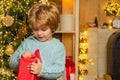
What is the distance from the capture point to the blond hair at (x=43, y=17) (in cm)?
154

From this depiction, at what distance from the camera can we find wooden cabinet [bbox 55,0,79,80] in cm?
369

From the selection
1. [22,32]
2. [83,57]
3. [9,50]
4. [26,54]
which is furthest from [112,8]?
[26,54]

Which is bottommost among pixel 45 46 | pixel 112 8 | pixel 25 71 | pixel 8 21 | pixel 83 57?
pixel 83 57

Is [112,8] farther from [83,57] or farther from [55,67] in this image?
[55,67]

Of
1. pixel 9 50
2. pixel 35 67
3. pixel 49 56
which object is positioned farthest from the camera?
pixel 9 50

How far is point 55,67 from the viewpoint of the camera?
1.56 metres

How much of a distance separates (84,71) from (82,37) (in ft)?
1.53

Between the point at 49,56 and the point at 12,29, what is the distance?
1000mm

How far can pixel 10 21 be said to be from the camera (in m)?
2.46

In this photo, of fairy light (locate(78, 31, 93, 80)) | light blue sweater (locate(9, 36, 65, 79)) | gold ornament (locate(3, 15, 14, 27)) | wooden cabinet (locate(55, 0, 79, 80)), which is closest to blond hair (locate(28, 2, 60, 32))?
light blue sweater (locate(9, 36, 65, 79))

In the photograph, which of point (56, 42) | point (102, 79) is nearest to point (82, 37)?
point (102, 79)

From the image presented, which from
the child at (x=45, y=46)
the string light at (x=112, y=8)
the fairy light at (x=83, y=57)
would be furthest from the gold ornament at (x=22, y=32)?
the string light at (x=112, y=8)

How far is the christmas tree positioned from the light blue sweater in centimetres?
86

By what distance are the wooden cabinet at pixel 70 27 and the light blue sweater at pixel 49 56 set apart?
2.06 metres
